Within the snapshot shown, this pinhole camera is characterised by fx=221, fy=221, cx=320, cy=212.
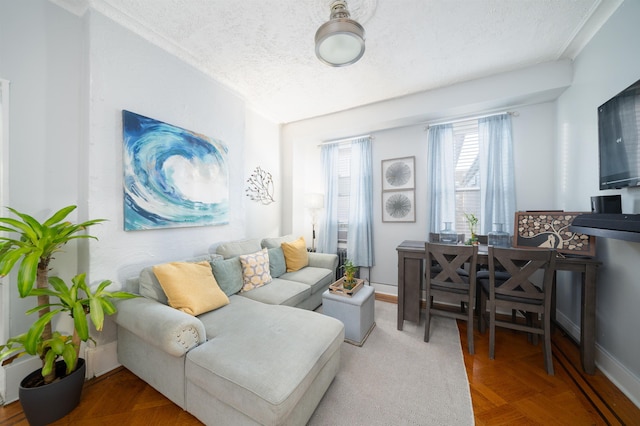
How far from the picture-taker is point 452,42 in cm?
207

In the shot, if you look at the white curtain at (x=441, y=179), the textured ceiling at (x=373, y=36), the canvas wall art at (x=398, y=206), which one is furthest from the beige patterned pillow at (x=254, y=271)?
the white curtain at (x=441, y=179)

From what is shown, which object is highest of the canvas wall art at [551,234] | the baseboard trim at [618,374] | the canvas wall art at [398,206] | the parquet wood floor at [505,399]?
the canvas wall art at [398,206]

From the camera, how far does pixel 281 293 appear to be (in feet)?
7.41

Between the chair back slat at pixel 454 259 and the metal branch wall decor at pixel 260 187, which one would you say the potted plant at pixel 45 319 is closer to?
the metal branch wall decor at pixel 260 187

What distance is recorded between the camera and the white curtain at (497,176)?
275 cm

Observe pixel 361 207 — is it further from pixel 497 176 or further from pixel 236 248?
pixel 236 248

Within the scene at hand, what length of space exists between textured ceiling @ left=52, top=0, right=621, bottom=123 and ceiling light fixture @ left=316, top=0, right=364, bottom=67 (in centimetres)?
16

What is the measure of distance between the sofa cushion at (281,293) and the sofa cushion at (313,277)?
0.42 ft

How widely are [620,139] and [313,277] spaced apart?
2836 mm

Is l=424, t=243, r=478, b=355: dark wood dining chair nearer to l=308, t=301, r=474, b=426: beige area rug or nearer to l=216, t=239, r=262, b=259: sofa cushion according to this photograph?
l=308, t=301, r=474, b=426: beige area rug

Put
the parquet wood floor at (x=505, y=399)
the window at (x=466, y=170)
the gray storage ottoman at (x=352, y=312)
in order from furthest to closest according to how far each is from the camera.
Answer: the window at (x=466, y=170) → the gray storage ottoman at (x=352, y=312) → the parquet wood floor at (x=505, y=399)

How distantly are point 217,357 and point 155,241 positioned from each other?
1411 mm

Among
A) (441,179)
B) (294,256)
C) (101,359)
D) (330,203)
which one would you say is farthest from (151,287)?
(441,179)

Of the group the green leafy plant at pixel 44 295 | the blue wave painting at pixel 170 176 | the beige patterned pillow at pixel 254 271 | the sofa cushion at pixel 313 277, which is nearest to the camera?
the green leafy plant at pixel 44 295
